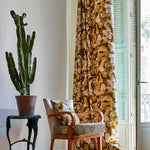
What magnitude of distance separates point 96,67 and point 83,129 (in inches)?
47.6

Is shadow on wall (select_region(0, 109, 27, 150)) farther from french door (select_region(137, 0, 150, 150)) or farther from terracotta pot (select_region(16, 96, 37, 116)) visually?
french door (select_region(137, 0, 150, 150))

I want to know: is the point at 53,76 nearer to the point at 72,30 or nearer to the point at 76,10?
the point at 72,30

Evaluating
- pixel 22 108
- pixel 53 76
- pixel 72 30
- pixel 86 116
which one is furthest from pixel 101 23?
pixel 22 108

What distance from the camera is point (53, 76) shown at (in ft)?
15.0

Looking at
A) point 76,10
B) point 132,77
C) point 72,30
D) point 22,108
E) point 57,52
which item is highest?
point 76,10

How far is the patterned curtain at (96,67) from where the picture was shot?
4.24 m

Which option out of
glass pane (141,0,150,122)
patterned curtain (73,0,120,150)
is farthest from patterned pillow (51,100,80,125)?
glass pane (141,0,150,122)

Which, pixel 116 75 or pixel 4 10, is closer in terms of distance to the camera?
pixel 4 10

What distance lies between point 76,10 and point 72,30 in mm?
334

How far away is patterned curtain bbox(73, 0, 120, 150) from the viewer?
424 centimetres

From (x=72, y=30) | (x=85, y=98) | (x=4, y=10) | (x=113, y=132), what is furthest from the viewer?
(x=72, y=30)

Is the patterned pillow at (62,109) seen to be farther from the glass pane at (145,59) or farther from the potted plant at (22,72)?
the glass pane at (145,59)

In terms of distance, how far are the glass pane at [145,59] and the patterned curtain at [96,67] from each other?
41 centimetres

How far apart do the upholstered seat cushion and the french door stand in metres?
0.71
